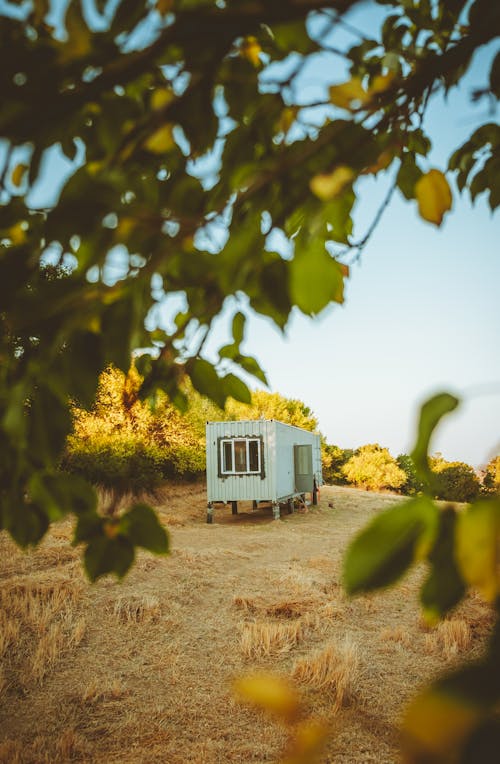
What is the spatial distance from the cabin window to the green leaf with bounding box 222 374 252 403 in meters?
10.6

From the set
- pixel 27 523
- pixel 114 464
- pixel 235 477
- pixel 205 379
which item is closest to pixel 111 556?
pixel 27 523

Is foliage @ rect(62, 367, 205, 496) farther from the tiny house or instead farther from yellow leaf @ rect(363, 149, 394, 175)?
yellow leaf @ rect(363, 149, 394, 175)

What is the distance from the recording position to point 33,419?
0.66 metres

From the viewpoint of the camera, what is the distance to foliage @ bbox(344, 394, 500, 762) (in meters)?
0.27

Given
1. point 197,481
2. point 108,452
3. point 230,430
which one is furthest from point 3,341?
point 197,481

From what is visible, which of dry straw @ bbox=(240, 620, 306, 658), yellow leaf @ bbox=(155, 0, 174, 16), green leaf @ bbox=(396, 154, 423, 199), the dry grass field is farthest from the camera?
dry straw @ bbox=(240, 620, 306, 658)

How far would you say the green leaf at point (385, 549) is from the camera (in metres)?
0.34

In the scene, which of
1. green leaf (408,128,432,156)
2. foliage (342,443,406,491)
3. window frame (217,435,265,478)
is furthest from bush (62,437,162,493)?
green leaf (408,128,432,156)

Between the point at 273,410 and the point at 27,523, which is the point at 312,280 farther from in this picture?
the point at 273,410

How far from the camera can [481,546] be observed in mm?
318

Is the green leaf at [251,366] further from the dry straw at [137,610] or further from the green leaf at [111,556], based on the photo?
the dry straw at [137,610]

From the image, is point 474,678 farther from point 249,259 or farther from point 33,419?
point 33,419

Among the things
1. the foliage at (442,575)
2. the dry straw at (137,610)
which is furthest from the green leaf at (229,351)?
the dry straw at (137,610)

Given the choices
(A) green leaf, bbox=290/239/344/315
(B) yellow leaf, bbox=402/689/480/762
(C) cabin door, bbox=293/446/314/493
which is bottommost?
(C) cabin door, bbox=293/446/314/493
